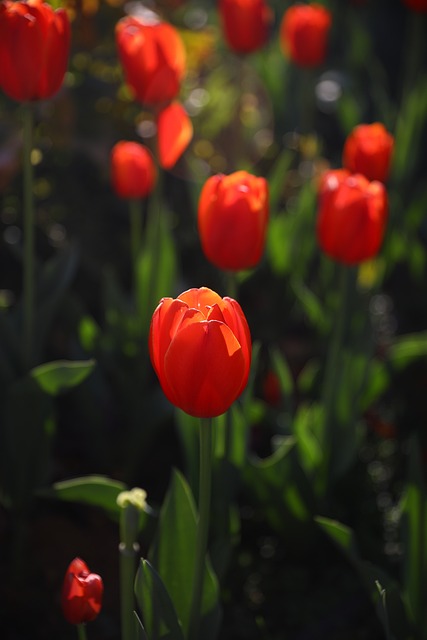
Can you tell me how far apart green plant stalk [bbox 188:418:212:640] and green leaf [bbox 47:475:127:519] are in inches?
10.8

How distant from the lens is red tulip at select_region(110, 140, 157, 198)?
2.03m

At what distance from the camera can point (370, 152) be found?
2066 mm

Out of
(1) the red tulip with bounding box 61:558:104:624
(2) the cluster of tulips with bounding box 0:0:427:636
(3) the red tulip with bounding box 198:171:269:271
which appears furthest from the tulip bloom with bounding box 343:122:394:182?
(1) the red tulip with bounding box 61:558:104:624

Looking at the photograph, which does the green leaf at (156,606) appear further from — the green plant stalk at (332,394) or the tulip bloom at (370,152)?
the tulip bloom at (370,152)

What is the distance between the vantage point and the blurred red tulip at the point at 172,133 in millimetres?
1843

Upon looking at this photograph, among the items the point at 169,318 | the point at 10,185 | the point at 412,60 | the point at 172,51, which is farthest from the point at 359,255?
the point at 412,60

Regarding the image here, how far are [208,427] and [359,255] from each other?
652mm

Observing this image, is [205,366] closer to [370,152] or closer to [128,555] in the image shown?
[128,555]

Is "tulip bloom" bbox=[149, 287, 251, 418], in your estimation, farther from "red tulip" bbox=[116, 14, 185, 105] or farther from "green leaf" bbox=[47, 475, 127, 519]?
"red tulip" bbox=[116, 14, 185, 105]

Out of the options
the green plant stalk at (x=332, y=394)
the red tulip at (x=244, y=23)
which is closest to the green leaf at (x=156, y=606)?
the green plant stalk at (x=332, y=394)

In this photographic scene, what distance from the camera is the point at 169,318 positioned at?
3.62 ft

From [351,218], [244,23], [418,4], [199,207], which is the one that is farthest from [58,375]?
[418,4]

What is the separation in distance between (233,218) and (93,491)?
0.52m

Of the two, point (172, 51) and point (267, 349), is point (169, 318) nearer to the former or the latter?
point (172, 51)
